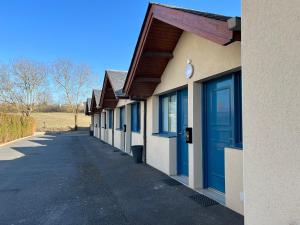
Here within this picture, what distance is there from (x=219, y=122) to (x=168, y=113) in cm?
313

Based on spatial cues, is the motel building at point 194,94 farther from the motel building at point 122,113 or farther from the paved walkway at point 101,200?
the motel building at point 122,113

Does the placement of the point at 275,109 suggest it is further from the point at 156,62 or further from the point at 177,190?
the point at 156,62

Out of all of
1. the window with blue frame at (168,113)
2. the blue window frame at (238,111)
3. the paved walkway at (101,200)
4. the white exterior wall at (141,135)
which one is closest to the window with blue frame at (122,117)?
the white exterior wall at (141,135)

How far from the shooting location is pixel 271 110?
2391 millimetres

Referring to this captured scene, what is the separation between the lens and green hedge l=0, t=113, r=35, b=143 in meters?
21.0

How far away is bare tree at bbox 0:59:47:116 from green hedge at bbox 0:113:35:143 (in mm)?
14464

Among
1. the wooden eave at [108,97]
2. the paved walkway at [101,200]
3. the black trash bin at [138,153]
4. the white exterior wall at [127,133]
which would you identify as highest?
the wooden eave at [108,97]

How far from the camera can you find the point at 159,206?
4.95 meters

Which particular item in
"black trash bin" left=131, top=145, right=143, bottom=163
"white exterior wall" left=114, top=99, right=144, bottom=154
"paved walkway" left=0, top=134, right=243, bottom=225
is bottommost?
"paved walkway" left=0, top=134, right=243, bottom=225

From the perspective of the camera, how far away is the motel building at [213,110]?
2393mm

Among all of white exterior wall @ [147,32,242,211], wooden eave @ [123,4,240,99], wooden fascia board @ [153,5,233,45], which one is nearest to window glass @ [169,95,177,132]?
white exterior wall @ [147,32,242,211]

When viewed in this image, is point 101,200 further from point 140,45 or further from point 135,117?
point 135,117

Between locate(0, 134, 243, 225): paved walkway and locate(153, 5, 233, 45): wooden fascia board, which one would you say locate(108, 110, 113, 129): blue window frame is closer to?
locate(0, 134, 243, 225): paved walkway

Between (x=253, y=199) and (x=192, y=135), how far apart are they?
3492mm
